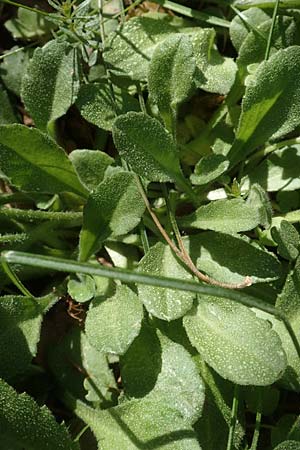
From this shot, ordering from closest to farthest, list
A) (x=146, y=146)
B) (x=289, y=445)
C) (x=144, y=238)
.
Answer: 1. (x=289, y=445)
2. (x=146, y=146)
3. (x=144, y=238)

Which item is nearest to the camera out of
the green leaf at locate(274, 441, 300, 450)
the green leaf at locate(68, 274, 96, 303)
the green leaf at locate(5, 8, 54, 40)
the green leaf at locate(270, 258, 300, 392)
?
the green leaf at locate(274, 441, 300, 450)

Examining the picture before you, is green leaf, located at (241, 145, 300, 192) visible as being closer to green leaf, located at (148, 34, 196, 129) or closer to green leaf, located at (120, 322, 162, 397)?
green leaf, located at (148, 34, 196, 129)

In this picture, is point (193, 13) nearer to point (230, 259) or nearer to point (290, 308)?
point (230, 259)

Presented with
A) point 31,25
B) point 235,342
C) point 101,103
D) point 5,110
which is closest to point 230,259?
point 235,342

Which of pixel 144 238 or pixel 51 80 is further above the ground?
pixel 51 80

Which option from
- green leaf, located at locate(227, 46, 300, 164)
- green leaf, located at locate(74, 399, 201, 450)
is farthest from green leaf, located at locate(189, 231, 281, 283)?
green leaf, located at locate(74, 399, 201, 450)

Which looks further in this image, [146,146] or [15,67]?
[15,67]

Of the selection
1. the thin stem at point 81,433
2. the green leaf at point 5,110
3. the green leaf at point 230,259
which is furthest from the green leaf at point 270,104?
the thin stem at point 81,433

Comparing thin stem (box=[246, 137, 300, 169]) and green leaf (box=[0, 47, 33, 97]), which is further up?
green leaf (box=[0, 47, 33, 97])

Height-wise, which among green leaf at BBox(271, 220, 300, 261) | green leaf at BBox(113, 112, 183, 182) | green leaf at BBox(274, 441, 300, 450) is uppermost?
green leaf at BBox(113, 112, 183, 182)
